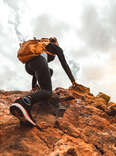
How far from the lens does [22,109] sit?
109 inches

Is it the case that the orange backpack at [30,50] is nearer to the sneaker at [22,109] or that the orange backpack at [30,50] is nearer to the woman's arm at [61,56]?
the woman's arm at [61,56]

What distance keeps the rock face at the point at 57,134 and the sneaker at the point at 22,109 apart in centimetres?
37

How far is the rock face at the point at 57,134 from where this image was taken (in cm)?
270

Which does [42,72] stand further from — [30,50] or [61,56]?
[61,56]

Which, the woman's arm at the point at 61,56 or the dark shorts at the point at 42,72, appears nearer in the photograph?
the dark shorts at the point at 42,72

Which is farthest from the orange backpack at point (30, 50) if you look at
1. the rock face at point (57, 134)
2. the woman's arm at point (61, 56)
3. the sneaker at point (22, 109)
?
the rock face at point (57, 134)

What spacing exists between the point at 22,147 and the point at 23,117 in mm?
536

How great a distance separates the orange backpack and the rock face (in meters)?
1.58

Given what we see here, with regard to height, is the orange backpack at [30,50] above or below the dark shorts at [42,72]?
above

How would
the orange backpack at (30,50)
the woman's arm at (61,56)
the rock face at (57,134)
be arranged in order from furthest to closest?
the woman's arm at (61,56), the orange backpack at (30,50), the rock face at (57,134)

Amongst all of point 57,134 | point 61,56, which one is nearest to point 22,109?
point 57,134

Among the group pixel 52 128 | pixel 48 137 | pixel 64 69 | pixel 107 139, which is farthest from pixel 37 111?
pixel 107 139

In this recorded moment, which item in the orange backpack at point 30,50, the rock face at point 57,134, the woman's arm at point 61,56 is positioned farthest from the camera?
the woman's arm at point 61,56

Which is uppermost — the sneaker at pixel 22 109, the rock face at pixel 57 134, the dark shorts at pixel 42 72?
the dark shorts at pixel 42 72
